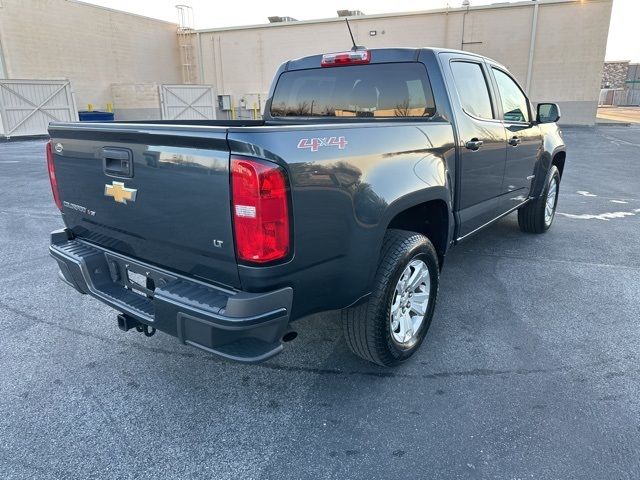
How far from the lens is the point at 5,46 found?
68.9 feet

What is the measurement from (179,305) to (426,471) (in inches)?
55.0

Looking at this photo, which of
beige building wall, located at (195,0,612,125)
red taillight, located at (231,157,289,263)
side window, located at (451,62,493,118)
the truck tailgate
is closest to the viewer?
red taillight, located at (231,157,289,263)

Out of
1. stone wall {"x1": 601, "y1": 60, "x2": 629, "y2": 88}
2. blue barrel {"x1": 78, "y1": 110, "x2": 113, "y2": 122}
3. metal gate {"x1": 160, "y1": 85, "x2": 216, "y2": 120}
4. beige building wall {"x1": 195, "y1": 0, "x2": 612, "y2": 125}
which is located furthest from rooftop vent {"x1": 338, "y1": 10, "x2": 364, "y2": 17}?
stone wall {"x1": 601, "y1": 60, "x2": 629, "y2": 88}

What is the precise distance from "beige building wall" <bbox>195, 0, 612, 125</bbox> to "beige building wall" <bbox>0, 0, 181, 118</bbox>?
6072 mm

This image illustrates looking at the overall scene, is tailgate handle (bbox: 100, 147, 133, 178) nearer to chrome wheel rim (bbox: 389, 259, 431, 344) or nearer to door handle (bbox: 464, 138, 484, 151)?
chrome wheel rim (bbox: 389, 259, 431, 344)

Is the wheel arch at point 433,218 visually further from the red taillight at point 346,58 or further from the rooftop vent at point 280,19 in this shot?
the rooftop vent at point 280,19

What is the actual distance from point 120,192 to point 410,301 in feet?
6.23

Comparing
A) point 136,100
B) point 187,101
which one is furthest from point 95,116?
point 187,101

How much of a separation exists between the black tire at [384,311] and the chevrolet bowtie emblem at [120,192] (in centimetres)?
136

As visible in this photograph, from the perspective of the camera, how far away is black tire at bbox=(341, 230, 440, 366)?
273 centimetres

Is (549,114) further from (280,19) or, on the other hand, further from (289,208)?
(280,19)

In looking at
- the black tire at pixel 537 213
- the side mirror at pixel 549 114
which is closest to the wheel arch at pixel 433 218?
the side mirror at pixel 549 114

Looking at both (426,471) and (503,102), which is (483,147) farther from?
(426,471)

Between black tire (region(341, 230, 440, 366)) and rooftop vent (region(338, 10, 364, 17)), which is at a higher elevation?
rooftop vent (region(338, 10, 364, 17))
